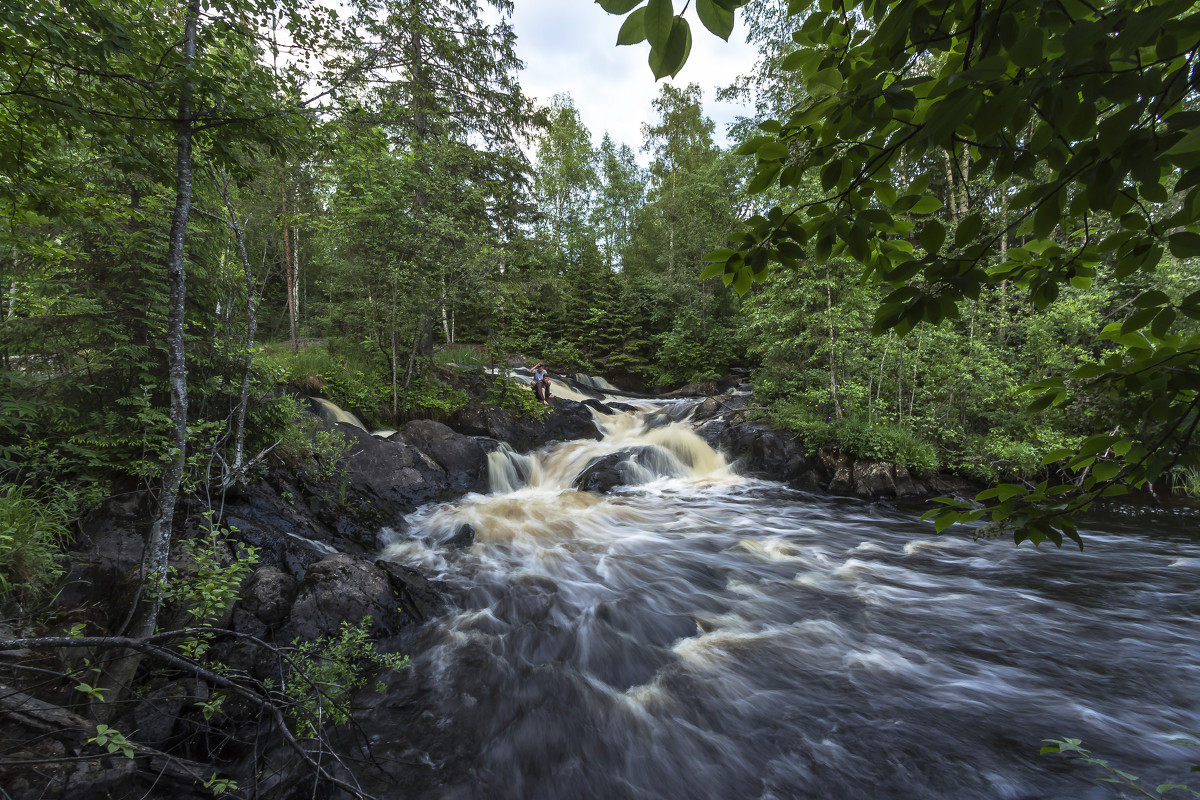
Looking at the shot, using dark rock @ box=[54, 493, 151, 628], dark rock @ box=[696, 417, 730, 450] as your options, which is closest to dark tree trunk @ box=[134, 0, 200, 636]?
dark rock @ box=[54, 493, 151, 628]

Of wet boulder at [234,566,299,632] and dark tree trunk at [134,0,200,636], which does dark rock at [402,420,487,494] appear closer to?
wet boulder at [234,566,299,632]

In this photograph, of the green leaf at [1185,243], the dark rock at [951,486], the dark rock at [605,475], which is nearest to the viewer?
the green leaf at [1185,243]

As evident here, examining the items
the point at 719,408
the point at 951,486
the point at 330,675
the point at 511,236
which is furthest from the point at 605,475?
the point at 511,236

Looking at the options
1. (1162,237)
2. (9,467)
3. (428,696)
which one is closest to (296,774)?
(428,696)

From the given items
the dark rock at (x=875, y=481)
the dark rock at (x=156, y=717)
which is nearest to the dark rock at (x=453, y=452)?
the dark rock at (x=156, y=717)

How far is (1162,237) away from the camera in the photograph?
112 cm

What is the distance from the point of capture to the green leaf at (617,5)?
0.85 meters

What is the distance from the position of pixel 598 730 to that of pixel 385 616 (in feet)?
8.46

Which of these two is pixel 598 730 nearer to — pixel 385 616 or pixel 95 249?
pixel 385 616

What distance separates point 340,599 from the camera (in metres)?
4.72

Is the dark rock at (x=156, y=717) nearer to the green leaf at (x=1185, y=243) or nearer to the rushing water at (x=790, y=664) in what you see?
the rushing water at (x=790, y=664)

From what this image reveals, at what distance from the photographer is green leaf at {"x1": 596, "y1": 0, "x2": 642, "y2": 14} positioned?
0.85 metres

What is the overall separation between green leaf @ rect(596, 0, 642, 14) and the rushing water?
4.48 meters

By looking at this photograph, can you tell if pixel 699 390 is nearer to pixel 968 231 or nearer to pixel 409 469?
pixel 409 469
